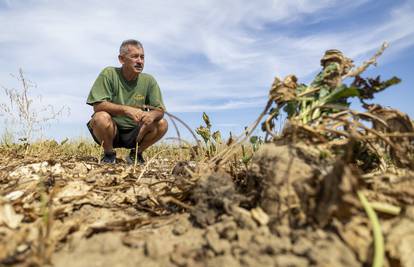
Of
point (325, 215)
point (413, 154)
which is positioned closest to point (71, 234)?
point (325, 215)

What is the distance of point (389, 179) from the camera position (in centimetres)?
140

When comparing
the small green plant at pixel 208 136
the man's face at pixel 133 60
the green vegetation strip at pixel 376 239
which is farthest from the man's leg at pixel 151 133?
the green vegetation strip at pixel 376 239

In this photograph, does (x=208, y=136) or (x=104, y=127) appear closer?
(x=208, y=136)

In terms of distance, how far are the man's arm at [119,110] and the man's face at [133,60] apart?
0.64 metres

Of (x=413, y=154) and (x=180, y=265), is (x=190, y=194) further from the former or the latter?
(x=413, y=154)

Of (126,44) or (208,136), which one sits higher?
(126,44)

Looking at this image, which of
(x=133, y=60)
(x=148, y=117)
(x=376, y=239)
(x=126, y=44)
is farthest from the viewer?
(x=126, y=44)

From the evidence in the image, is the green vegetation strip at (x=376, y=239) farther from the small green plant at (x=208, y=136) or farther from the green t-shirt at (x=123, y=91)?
the green t-shirt at (x=123, y=91)

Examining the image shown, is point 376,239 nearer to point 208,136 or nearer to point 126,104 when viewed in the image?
point 208,136

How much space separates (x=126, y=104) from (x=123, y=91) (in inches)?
7.6

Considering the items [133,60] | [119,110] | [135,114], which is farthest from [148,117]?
[133,60]

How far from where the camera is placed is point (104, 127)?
458 centimetres

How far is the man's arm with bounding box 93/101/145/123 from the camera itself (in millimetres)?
4367

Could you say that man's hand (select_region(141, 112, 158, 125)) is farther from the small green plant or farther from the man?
the small green plant
